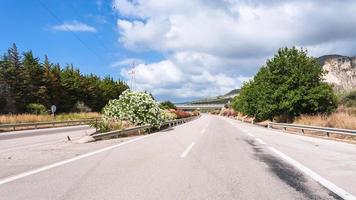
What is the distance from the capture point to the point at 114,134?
23500 mm

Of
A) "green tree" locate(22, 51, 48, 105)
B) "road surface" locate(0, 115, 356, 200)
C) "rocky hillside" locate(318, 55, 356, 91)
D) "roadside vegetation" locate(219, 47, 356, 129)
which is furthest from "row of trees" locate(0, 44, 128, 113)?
"rocky hillside" locate(318, 55, 356, 91)

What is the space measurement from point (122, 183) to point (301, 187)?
11.1 feet

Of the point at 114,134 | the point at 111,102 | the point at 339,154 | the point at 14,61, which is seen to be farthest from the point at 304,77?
the point at 14,61

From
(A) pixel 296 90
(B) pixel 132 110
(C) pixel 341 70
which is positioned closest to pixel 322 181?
(B) pixel 132 110

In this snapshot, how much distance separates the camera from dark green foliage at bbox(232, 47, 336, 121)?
39594 mm

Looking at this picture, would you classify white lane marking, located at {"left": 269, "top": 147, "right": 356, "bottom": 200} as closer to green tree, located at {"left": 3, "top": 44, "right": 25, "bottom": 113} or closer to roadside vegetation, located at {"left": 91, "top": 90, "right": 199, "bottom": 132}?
roadside vegetation, located at {"left": 91, "top": 90, "right": 199, "bottom": 132}

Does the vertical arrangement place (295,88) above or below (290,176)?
above

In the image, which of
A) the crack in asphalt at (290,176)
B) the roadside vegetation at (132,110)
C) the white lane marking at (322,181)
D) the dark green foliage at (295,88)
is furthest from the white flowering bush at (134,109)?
the white lane marking at (322,181)

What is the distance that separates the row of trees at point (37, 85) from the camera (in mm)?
62375

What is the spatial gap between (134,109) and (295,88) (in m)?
18.2

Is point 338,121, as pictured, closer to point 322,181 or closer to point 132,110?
point 132,110

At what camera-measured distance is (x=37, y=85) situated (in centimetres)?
6775

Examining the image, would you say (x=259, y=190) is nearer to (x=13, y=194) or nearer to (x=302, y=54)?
(x=13, y=194)

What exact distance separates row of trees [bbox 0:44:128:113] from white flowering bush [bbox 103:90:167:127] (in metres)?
36.4
